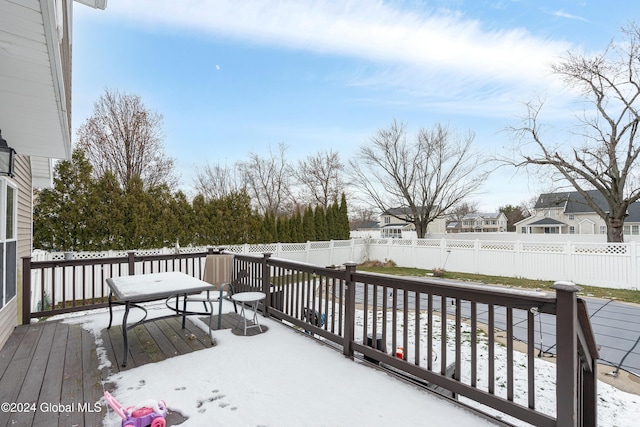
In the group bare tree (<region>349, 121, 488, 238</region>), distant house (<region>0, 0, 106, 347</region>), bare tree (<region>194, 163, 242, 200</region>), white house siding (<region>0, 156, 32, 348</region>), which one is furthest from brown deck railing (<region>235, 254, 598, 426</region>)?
bare tree (<region>194, 163, 242, 200</region>)

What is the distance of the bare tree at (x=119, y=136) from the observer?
40.8 ft

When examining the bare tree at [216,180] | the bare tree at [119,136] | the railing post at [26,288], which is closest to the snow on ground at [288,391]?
the railing post at [26,288]

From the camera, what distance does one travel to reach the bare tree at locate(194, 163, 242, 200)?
24.3 metres

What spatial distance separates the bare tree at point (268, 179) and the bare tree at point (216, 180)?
0.87m

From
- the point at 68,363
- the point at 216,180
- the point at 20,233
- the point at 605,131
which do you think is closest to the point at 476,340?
the point at 68,363

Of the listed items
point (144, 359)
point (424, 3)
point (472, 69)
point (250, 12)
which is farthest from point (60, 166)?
point (472, 69)

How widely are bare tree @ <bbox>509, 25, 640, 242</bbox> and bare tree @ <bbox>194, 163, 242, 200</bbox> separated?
19.7 metres

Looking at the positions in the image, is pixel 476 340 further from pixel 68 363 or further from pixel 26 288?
pixel 26 288

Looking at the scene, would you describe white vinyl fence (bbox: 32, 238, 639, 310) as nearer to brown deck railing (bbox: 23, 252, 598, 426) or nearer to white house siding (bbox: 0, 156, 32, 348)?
white house siding (bbox: 0, 156, 32, 348)

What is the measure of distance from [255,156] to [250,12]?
16.9 metres

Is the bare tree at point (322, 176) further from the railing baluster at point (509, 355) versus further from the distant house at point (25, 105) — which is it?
the railing baluster at point (509, 355)

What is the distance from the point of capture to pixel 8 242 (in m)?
3.83

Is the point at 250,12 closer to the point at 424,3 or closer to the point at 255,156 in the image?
the point at 424,3

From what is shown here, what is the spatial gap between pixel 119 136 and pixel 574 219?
3357 centimetres
